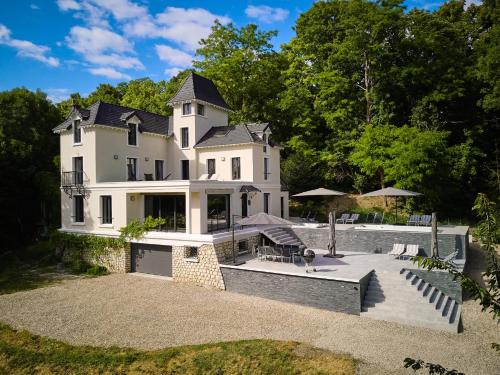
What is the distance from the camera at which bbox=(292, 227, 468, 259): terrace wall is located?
61.5 feet

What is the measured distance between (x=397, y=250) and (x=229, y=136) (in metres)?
14.5

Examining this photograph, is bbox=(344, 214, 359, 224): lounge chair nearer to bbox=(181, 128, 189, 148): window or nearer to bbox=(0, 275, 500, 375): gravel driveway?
bbox=(0, 275, 500, 375): gravel driveway

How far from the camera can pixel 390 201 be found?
3172cm

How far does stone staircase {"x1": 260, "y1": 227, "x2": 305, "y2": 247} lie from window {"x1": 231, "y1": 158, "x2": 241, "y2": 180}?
5.30 metres

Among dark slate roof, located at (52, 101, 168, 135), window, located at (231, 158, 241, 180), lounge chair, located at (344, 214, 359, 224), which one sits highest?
dark slate roof, located at (52, 101, 168, 135)

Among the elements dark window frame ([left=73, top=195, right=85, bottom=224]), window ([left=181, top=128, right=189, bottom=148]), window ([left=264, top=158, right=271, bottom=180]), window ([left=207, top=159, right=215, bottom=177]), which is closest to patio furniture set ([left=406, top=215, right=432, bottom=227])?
window ([left=264, top=158, right=271, bottom=180])

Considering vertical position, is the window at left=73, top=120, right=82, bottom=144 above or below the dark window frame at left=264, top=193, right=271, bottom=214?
above

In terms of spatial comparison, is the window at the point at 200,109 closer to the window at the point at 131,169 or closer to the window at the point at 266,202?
the window at the point at 131,169

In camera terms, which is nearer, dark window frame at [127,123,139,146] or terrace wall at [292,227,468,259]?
terrace wall at [292,227,468,259]

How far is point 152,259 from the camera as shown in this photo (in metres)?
19.6

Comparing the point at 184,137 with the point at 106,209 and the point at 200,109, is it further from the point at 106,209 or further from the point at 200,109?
the point at 106,209

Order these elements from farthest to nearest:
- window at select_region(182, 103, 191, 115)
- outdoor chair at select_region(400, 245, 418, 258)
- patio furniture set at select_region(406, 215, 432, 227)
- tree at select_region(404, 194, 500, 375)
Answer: window at select_region(182, 103, 191, 115) < patio furniture set at select_region(406, 215, 432, 227) < outdoor chair at select_region(400, 245, 418, 258) < tree at select_region(404, 194, 500, 375)

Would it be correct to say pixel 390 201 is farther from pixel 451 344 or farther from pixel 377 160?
pixel 451 344

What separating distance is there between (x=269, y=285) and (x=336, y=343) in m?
4.77
